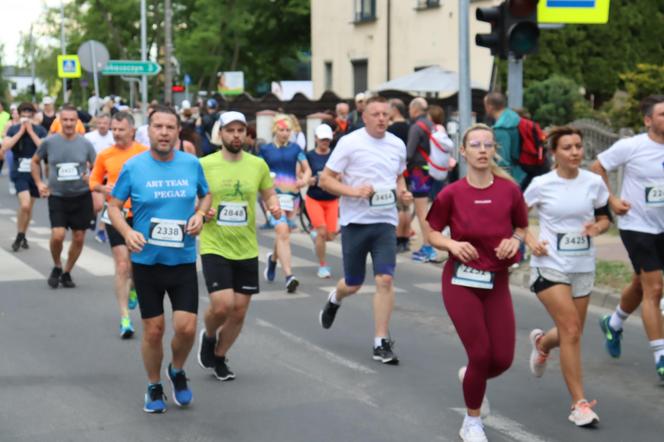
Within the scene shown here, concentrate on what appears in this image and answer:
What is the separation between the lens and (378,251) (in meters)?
8.72

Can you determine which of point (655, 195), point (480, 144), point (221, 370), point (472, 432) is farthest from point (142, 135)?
point (472, 432)

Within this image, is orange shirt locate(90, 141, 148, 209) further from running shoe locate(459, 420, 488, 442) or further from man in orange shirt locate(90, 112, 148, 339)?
running shoe locate(459, 420, 488, 442)

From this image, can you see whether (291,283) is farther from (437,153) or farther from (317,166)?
(437,153)

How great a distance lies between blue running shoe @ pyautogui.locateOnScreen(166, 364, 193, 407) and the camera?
7.11 meters

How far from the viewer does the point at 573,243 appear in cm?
705

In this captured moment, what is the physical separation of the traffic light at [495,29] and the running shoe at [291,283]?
10.4 ft

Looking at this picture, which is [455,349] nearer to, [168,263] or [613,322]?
[613,322]

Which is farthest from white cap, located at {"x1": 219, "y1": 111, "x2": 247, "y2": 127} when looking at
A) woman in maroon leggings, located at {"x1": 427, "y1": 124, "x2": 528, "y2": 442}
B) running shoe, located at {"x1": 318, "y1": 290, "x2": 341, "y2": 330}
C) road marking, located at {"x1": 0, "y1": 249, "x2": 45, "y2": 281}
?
road marking, located at {"x1": 0, "y1": 249, "x2": 45, "y2": 281}

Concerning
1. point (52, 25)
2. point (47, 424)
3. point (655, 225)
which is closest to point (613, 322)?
point (655, 225)

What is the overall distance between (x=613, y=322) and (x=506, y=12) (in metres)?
4.66

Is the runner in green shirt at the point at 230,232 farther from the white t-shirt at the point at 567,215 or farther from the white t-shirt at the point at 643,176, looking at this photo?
the white t-shirt at the point at 643,176

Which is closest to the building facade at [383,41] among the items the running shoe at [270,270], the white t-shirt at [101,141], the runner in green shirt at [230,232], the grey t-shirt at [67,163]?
the white t-shirt at [101,141]

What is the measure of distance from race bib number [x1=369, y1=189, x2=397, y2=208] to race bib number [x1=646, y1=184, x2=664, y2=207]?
5.93 feet

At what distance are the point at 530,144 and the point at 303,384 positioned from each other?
6.19m
